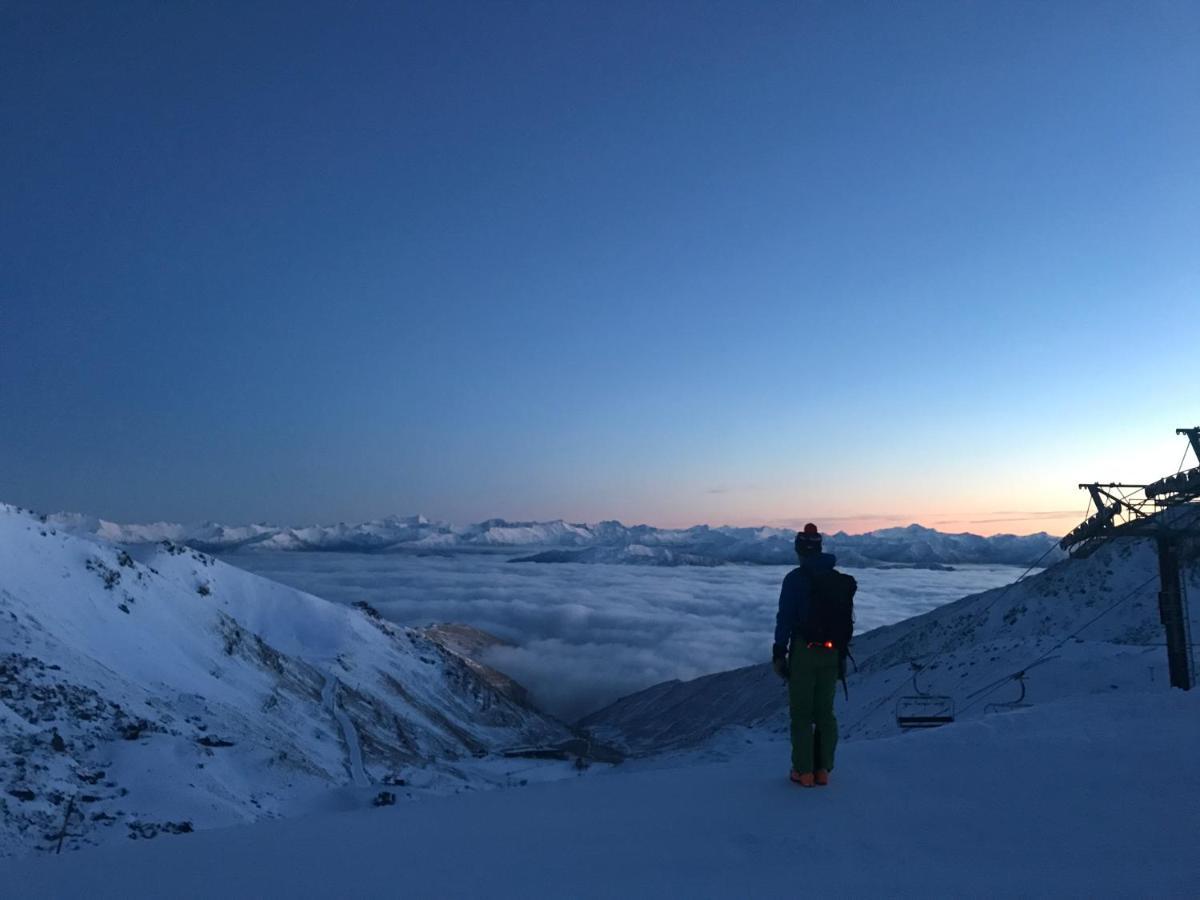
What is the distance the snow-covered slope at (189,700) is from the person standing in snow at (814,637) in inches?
1091

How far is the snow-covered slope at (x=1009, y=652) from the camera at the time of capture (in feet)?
96.3

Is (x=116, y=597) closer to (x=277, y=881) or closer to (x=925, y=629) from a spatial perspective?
(x=277, y=881)

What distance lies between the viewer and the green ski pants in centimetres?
632

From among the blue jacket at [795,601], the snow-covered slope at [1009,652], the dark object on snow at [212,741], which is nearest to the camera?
the blue jacket at [795,601]

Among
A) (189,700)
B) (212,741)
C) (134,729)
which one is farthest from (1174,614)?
(189,700)

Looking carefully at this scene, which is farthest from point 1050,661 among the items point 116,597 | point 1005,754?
point 116,597

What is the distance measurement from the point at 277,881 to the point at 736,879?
8.28ft

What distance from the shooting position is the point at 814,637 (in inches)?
262

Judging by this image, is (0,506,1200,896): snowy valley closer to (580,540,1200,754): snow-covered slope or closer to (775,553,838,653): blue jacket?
(580,540,1200,754): snow-covered slope

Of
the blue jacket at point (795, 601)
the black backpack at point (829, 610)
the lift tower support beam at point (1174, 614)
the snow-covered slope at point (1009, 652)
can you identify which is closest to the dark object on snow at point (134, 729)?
the snow-covered slope at point (1009, 652)

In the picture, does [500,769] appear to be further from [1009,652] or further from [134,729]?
[1009,652]

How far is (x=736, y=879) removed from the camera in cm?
420

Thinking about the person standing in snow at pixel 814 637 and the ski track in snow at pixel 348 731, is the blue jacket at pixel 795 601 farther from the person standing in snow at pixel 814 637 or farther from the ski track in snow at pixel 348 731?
the ski track in snow at pixel 348 731

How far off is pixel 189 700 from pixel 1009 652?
2091 inches
